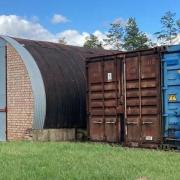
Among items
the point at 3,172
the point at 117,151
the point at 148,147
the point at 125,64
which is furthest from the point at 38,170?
the point at 125,64

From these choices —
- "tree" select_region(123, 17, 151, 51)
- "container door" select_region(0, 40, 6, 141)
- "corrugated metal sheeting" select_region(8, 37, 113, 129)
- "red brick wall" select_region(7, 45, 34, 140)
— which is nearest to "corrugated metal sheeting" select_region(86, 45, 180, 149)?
"corrugated metal sheeting" select_region(8, 37, 113, 129)

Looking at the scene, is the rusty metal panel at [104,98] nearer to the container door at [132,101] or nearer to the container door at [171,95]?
the container door at [132,101]

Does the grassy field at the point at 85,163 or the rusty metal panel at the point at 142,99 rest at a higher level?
the rusty metal panel at the point at 142,99

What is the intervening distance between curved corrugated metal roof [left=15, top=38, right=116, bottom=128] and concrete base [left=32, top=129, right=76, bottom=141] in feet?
0.72

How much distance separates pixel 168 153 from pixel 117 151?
150 centimetres

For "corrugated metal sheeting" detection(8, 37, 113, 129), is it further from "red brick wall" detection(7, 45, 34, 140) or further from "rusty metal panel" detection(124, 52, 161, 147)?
"rusty metal panel" detection(124, 52, 161, 147)

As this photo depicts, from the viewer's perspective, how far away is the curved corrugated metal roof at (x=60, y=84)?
1981 centimetres

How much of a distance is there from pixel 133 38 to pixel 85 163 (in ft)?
127

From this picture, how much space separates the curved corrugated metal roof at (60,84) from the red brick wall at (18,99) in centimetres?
62

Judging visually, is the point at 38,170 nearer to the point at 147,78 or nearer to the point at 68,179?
the point at 68,179

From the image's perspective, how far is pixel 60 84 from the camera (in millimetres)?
20391

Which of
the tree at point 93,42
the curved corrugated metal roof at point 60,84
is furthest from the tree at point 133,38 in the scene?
the curved corrugated metal roof at point 60,84

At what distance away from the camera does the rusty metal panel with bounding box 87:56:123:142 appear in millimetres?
17188

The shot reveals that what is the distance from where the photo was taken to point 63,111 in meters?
20.3
